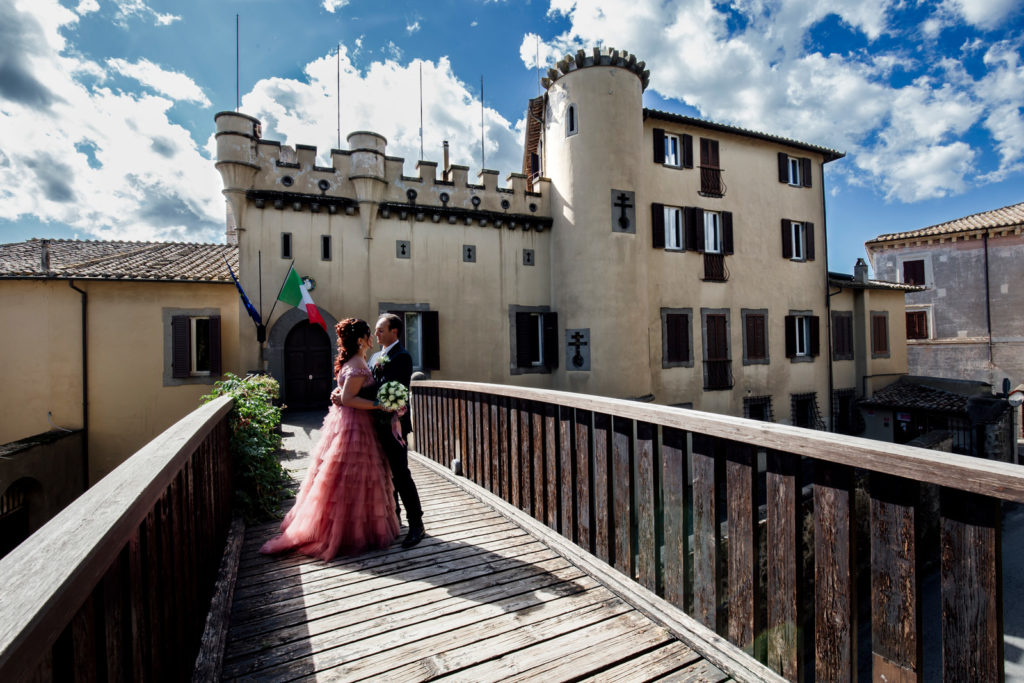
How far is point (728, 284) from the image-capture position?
1741cm

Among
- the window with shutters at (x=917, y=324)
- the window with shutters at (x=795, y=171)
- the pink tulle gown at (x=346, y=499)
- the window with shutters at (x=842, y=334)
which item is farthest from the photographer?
the window with shutters at (x=917, y=324)

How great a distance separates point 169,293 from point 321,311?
3.87m

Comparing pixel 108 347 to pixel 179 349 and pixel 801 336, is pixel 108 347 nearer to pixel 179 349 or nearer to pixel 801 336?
pixel 179 349

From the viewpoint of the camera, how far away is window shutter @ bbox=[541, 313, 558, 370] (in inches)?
611

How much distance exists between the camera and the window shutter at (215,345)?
1276cm

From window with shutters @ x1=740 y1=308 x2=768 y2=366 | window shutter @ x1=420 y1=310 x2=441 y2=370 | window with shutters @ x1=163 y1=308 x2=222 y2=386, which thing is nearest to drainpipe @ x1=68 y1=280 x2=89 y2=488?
window with shutters @ x1=163 y1=308 x2=222 y2=386

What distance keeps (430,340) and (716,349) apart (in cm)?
1004

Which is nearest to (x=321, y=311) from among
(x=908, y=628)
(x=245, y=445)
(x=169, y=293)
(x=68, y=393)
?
(x=169, y=293)

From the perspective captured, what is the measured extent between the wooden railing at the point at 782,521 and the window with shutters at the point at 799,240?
738 inches

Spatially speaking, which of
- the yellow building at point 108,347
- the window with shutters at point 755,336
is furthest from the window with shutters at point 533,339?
the yellow building at point 108,347

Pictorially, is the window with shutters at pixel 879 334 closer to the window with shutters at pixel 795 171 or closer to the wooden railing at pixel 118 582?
the window with shutters at pixel 795 171

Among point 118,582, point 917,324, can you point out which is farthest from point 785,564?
point 917,324

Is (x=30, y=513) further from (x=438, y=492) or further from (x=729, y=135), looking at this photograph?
(x=729, y=135)

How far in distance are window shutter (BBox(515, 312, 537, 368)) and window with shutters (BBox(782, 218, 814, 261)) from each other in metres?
11.1
